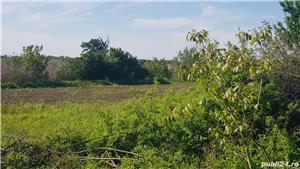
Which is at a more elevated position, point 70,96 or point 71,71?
point 71,71

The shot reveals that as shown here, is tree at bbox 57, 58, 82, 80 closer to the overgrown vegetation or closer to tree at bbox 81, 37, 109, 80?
tree at bbox 81, 37, 109, 80

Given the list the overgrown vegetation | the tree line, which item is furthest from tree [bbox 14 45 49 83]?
the overgrown vegetation

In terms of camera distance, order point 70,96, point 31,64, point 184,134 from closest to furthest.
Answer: point 184,134
point 70,96
point 31,64

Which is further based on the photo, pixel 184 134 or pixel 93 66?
pixel 93 66

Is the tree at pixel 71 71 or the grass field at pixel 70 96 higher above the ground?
the tree at pixel 71 71

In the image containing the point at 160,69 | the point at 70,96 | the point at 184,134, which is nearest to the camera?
the point at 184,134

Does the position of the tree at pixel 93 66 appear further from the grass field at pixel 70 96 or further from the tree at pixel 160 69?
the grass field at pixel 70 96

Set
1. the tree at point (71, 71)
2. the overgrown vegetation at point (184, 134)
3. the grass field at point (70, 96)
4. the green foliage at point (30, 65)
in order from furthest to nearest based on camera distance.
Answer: the tree at point (71, 71)
the green foliage at point (30, 65)
the grass field at point (70, 96)
the overgrown vegetation at point (184, 134)

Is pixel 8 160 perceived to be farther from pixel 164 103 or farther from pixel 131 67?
pixel 131 67

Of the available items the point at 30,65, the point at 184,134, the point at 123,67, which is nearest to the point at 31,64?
the point at 30,65

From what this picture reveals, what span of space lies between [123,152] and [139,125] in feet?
2.07

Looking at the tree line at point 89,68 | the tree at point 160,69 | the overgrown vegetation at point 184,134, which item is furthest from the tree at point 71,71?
the overgrown vegetation at point 184,134

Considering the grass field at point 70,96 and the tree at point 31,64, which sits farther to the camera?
the tree at point 31,64

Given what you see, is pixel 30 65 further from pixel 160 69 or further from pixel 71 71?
pixel 160 69
